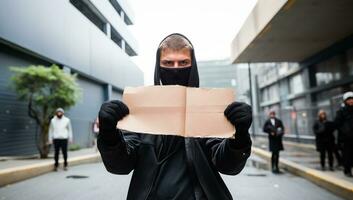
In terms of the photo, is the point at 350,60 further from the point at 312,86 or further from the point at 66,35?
the point at 66,35

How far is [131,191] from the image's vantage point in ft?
6.24

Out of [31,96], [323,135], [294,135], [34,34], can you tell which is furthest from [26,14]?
[294,135]

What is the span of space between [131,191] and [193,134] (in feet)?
1.53

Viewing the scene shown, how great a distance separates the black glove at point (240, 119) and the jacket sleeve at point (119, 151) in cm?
56

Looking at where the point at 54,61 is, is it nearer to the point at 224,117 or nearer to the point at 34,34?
the point at 34,34

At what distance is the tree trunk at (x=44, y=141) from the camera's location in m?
12.5

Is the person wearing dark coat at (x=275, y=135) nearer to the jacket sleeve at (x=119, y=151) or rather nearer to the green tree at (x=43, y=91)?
the green tree at (x=43, y=91)

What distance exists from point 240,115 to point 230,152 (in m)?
0.22

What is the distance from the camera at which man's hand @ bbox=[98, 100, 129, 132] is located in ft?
5.51

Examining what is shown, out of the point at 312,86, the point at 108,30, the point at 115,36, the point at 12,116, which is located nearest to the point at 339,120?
the point at 12,116

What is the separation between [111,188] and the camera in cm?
721

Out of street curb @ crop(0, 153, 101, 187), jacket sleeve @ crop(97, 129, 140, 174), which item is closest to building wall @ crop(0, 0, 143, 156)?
street curb @ crop(0, 153, 101, 187)

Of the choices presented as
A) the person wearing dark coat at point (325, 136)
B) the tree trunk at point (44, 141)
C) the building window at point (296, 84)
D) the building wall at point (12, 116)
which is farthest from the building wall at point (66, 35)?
the building window at point (296, 84)

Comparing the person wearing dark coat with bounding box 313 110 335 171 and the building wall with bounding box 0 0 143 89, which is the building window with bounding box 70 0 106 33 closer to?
the building wall with bounding box 0 0 143 89
